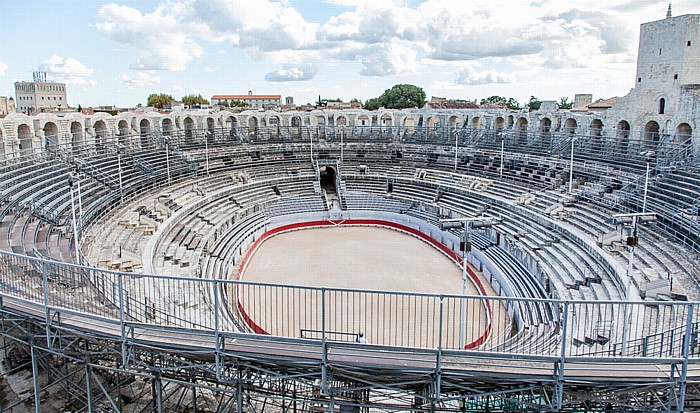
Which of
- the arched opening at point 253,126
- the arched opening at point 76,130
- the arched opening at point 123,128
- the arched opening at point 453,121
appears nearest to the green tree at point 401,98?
the arched opening at point 453,121

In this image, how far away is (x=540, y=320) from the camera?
1562cm

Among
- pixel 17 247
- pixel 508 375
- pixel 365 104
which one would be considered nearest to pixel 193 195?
pixel 17 247

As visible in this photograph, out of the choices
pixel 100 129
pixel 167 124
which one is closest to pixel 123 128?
pixel 100 129

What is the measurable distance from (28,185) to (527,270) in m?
18.9

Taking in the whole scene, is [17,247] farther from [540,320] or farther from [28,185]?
[540,320]

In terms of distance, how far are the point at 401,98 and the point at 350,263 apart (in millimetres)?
61689

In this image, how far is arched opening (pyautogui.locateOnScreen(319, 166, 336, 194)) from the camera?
36894 millimetres

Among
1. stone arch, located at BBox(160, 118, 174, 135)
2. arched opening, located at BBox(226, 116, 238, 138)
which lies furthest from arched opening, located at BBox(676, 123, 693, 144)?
stone arch, located at BBox(160, 118, 174, 135)

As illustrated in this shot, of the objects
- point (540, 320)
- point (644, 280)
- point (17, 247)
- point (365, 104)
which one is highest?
point (365, 104)

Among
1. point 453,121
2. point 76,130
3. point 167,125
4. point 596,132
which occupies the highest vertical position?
point 453,121

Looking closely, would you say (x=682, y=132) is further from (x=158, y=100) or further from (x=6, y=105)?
(x=158, y=100)

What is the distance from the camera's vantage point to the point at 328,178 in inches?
1543

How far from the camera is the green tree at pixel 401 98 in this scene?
81.5 metres

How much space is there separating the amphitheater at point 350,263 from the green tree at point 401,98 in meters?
35.0
